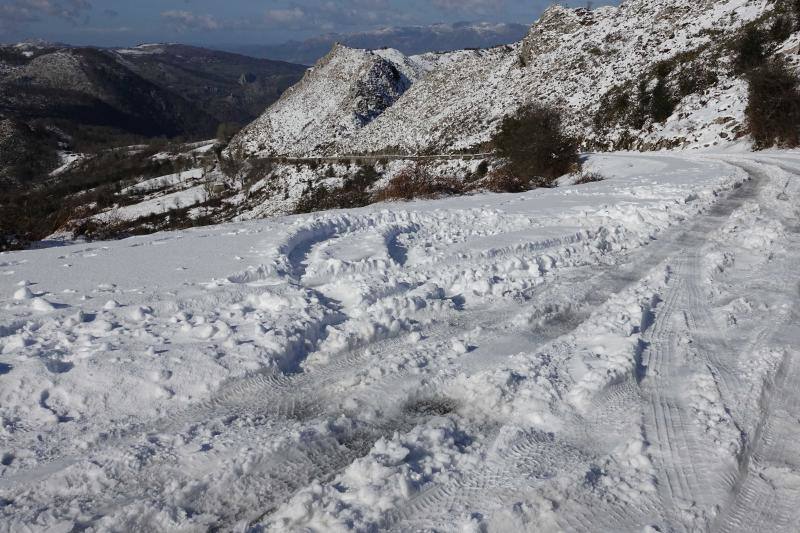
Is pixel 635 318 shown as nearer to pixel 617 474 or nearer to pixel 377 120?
pixel 617 474

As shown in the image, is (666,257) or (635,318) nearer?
(635,318)

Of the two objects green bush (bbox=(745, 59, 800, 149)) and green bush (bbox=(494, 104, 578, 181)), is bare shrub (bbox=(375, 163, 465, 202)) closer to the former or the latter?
green bush (bbox=(494, 104, 578, 181))

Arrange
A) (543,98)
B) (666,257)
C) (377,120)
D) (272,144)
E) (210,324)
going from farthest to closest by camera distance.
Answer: (272,144) < (377,120) < (543,98) < (666,257) < (210,324)

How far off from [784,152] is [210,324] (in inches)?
880

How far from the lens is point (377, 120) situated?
70812 millimetres

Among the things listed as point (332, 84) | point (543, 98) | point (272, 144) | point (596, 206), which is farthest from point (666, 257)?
point (332, 84)

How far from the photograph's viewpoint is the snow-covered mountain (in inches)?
1337

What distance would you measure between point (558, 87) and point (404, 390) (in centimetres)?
5267

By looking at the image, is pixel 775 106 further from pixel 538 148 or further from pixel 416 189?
pixel 416 189

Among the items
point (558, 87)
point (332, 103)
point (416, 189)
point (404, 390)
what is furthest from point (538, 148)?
point (332, 103)

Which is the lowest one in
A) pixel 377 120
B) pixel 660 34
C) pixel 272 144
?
pixel 272 144

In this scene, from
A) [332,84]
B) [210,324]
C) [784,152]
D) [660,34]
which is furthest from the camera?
[332,84]

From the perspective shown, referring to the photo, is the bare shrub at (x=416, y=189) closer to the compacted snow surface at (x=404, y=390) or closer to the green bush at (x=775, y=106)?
the compacted snow surface at (x=404, y=390)

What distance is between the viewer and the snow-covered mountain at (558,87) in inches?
1337
